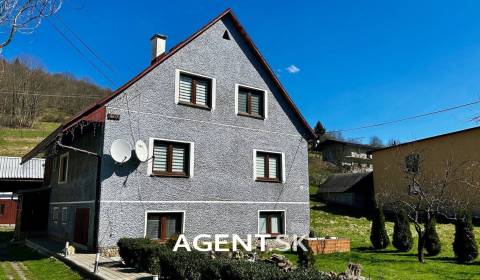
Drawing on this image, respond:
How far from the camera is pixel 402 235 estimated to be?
16.6m

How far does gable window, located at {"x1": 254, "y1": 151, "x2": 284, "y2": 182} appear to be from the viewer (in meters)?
18.7

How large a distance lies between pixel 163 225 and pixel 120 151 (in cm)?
349

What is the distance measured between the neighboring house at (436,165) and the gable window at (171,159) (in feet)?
43.7

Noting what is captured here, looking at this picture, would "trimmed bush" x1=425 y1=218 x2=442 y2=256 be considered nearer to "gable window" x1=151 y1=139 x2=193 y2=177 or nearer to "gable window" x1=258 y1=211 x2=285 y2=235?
"gable window" x1=258 y1=211 x2=285 y2=235

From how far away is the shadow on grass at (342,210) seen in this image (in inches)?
1245

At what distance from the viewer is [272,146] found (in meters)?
19.3

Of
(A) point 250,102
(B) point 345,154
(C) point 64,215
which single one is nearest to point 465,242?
(A) point 250,102

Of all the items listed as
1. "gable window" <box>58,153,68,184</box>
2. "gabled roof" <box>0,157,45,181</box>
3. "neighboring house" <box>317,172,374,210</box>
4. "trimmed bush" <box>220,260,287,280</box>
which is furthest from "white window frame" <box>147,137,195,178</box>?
"neighboring house" <box>317,172,374,210</box>

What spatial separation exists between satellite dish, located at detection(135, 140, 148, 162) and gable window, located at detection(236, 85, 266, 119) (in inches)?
202

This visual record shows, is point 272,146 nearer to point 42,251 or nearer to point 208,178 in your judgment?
point 208,178

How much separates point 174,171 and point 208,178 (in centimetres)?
154

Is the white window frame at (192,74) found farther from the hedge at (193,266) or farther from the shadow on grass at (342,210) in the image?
the shadow on grass at (342,210)

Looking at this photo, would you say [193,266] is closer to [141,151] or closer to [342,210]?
[141,151]

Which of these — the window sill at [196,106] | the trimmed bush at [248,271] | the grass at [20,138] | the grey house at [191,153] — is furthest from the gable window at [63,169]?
the grass at [20,138]
